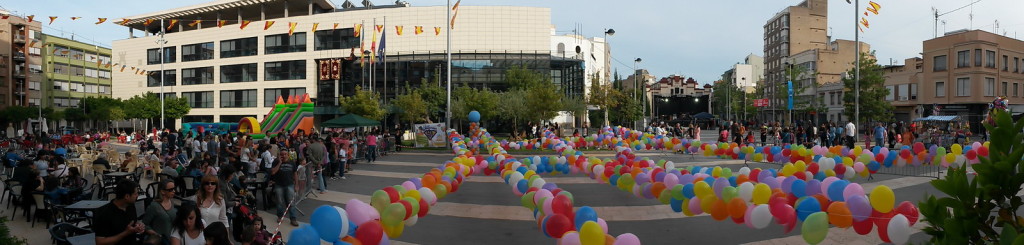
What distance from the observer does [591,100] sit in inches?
1693

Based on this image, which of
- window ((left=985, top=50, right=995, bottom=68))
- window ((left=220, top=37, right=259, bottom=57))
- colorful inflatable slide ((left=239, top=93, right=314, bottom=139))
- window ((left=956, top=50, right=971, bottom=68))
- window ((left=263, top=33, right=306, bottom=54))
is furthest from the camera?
window ((left=220, top=37, right=259, bottom=57))

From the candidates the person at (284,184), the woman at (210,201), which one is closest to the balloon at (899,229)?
the woman at (210,201)

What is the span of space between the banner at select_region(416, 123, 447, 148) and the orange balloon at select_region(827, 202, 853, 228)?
2156 cm

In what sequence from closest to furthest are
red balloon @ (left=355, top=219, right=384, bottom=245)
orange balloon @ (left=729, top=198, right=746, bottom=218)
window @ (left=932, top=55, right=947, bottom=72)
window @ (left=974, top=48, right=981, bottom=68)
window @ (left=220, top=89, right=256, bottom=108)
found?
red balloon @ (left=355, top=219, right=384, bottom=245), orange balloon @ (left=729, top=198, right=746, bottom=218), window @ (left=974, top=48, right=981, bottom=68), window @ (left=932, top=55, right=947, bottom=72), window @ (left=220, top=89, right=256, bottom=108)

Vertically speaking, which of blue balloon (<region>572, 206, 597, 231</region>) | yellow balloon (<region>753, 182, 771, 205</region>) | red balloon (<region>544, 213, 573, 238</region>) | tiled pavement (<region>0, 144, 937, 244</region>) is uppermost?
yellow balloon (<region>753, 182, 771, 205</region>)

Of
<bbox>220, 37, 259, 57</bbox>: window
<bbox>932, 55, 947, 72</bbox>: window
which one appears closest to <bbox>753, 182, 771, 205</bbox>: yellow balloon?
<bbox>932, 55, 947, 72</bbox>: window

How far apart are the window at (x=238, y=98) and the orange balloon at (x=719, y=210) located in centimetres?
5100

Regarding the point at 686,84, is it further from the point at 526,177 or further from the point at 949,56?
the point at 526,177

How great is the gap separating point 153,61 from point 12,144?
111ft

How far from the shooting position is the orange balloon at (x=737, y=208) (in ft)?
24.2

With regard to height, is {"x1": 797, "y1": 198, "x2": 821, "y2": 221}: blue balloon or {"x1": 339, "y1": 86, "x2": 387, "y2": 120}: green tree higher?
{"x1": 339, "y1": 86, "x2": 387, "y2": 120}: green tree

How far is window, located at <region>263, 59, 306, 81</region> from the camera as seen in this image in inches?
1933

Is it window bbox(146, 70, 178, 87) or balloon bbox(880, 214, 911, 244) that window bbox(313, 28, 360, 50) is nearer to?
window bbox(146, 70, 178, 87)

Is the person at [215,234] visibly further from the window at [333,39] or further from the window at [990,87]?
the window at [990,87]
